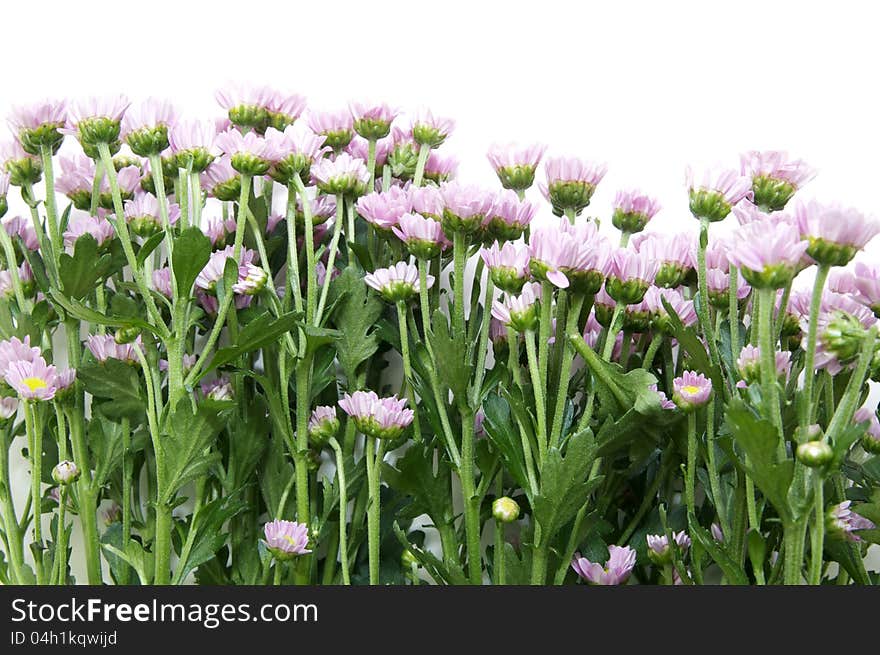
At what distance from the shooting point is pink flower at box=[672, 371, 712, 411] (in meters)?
0.69

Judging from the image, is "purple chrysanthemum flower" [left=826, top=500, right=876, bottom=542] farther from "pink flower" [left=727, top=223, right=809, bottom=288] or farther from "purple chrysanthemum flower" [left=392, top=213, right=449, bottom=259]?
"purple chrysanthemum flower" [left=392, top=213, right=449, bottom=259]

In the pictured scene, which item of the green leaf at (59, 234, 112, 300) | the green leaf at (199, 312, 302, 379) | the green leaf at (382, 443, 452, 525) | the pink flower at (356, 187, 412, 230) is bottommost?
the green leaf at (382, 443, 452, 525)

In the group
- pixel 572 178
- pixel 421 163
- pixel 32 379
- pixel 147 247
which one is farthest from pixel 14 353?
pixel 572 178

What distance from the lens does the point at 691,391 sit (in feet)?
2.25

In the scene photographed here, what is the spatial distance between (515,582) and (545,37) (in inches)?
22.0

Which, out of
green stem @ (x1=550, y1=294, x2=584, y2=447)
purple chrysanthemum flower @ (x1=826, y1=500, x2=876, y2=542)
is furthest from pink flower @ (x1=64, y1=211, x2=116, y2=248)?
purple chrysanthemum flower @ (x1=826, y1=500, x2=876, y2=542)

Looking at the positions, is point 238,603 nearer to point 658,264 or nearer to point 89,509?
point 89,509

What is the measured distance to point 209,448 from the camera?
2.47 feet

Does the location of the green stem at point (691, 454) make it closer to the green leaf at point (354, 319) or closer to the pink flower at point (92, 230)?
the green leaf at point (354, 319)

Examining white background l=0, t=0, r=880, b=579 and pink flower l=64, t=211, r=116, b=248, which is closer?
pink flower l=64, t=211, r=116, b=248

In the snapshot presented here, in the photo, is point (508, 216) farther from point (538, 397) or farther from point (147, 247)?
point (147, 247)

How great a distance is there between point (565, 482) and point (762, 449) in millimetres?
153

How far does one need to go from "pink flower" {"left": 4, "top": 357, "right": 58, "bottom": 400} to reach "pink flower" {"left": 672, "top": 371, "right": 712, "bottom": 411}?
495 mm

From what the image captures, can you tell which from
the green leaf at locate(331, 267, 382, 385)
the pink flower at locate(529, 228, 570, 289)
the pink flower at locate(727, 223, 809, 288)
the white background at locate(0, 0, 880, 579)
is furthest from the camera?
the white background at locate(0, 0, 880, 579)
